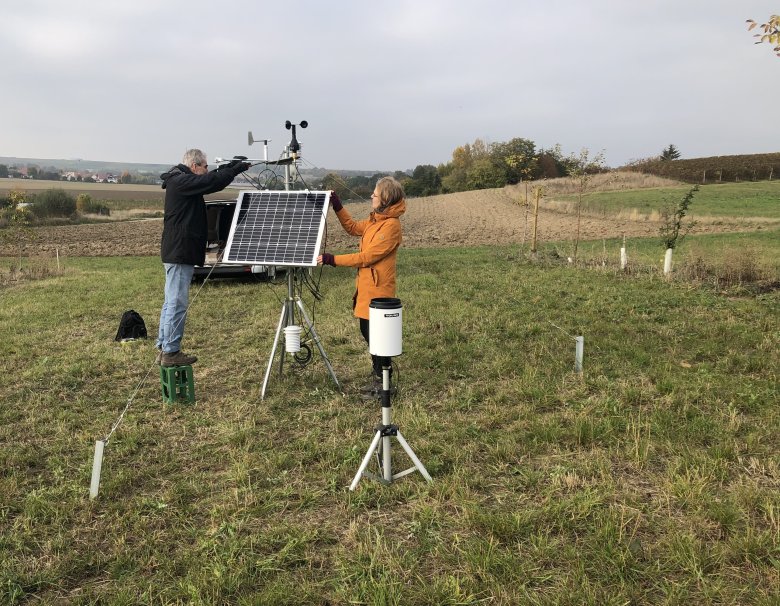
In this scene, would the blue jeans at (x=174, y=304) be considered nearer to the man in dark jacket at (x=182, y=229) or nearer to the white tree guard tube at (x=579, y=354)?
the man in dark jacket at (x=182, y=229)

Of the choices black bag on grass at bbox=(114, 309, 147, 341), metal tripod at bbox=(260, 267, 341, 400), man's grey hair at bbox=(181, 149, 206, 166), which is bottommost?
black bag on grass at bbox=(114, 309, 147, 341)

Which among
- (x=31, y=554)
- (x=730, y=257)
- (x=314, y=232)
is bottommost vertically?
(x=31, y=554)

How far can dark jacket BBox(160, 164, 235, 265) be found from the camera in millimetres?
4863

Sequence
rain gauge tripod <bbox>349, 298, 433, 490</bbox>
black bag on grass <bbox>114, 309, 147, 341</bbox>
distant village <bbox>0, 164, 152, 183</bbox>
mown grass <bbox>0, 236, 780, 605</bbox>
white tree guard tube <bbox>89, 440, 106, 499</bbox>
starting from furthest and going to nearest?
distant village <bbox>0, 164, 152, 183</bbox>, black bag on grass <bbox>114, 309, 147, 341</bbox>, white tree guard tube <bbox>89, 440, 106, 499</bbox>, rain gauge tripod <bbox>349, 298, 433, 490</bbox>, mown grass <bbox>0, 236, 780, 605</bbox>

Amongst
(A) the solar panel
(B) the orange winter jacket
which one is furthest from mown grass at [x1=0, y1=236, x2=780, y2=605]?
(A) the solar panel

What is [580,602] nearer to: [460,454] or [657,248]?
[460,454]

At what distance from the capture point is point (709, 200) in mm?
36875

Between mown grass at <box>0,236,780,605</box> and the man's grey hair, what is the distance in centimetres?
228

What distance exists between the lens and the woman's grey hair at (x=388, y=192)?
4.47 meters

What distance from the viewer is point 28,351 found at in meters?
6.70

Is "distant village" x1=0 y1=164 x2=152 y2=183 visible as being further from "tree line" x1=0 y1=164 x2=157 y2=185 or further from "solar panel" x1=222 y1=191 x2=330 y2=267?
"solar panel" x1=222 y1=191 x2=330 y2=267

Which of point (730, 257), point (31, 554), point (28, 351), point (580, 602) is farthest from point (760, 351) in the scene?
point (28, 351)

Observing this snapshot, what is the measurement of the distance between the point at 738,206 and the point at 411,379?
35.1 metres

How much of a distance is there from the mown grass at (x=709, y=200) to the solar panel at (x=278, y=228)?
83.7 ft
